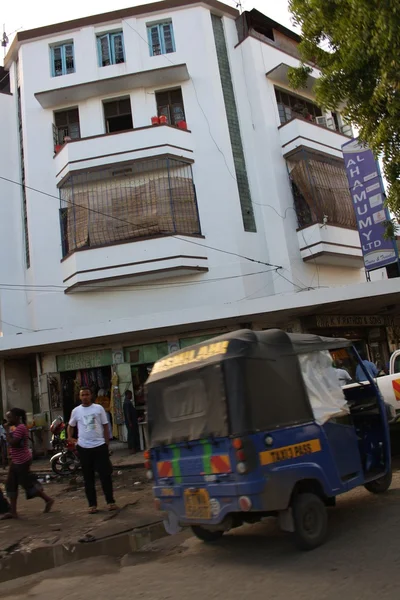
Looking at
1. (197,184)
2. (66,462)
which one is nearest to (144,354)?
(66,462)

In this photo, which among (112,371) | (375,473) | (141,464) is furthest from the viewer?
(112,371)

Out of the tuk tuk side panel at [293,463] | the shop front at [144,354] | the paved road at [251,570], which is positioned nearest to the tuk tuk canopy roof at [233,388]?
the tuk tuk side panel at [293,463]

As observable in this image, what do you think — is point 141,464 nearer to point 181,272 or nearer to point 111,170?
point 181,272

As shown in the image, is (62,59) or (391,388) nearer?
(391,388)

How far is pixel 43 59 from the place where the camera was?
18.4 meters

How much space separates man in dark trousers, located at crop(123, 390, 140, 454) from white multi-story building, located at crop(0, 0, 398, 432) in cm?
131

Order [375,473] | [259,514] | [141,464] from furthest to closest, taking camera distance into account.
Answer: [141,464] → [375,473] → [259,514]

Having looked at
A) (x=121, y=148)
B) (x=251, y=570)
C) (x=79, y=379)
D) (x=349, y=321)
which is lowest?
(x=251, y=570)

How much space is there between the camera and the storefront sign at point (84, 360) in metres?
15.6

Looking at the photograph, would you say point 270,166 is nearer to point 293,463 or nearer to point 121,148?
point 121,148

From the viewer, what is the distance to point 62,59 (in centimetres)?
1853

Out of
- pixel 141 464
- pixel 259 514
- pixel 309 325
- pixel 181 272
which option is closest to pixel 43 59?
pixel 181 272

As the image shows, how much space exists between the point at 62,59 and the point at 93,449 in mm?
16334

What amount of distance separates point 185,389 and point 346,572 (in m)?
2.14
